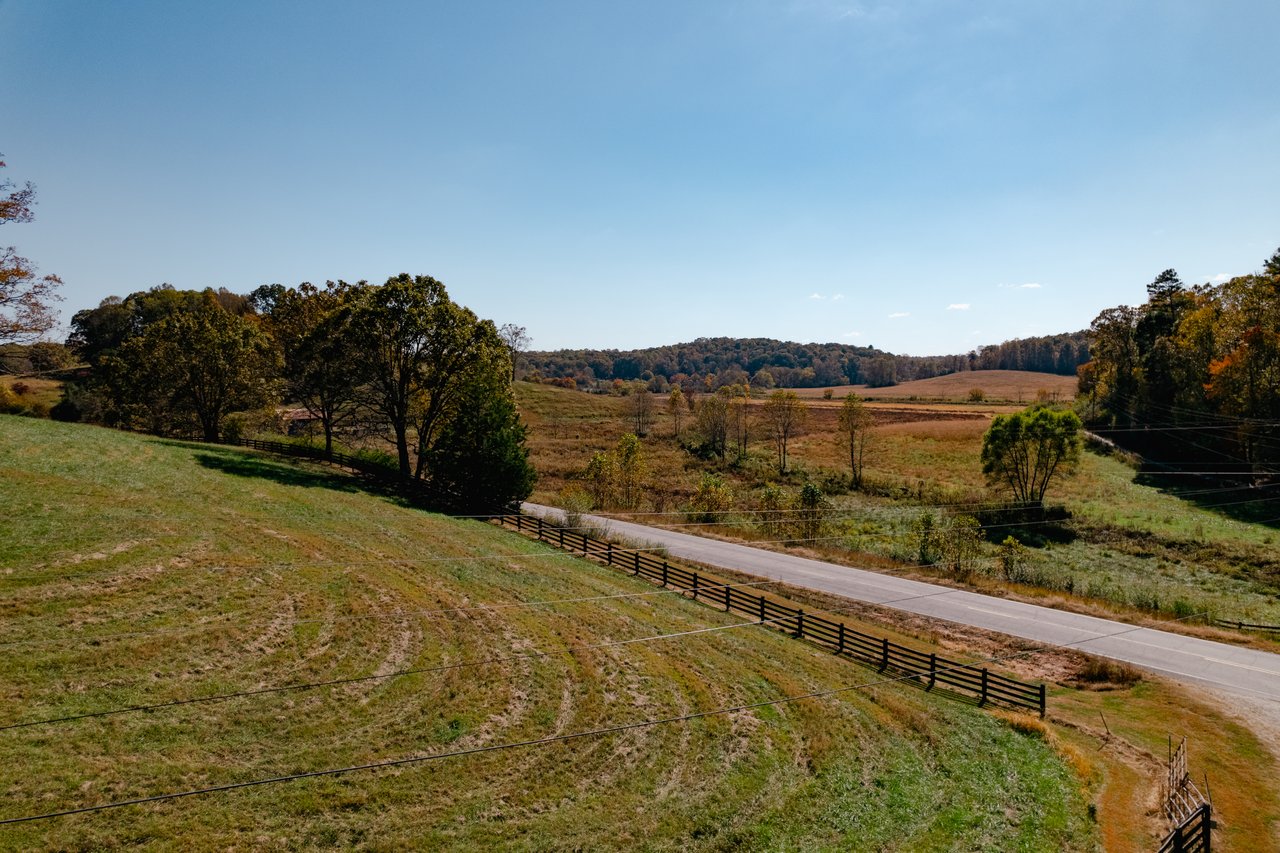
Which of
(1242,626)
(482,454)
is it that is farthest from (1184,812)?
(482,454)

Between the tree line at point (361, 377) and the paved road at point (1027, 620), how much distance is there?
39.7ft

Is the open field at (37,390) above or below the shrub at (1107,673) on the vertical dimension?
above

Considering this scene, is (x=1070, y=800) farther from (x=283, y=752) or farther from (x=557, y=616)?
(x=283, y=752)

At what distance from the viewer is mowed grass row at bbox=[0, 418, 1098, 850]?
37.9 ft

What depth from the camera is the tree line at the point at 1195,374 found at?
53844 mm

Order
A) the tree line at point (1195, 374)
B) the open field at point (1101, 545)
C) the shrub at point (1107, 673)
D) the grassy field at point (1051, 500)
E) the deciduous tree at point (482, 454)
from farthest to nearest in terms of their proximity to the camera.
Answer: the tree line at point (1195, 374) → the deciduous tree at point (482, 454) → the grassy field at point (1051, 500) → the shrub at point (1107, 673) → the open field at point (1101, 545)

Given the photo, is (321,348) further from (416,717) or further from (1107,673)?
(1107,673)

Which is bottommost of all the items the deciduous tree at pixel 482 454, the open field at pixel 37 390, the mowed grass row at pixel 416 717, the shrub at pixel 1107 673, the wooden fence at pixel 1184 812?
the shrub at pixel 1107 673

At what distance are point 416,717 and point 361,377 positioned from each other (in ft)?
107

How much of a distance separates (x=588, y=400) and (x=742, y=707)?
114 meters

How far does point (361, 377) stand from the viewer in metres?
42.8

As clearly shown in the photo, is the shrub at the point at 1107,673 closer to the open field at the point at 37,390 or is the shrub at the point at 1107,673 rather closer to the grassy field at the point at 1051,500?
the grassy field at the point at 1051,500

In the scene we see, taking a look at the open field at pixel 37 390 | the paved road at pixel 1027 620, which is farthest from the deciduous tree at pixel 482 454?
the open field at pixel 37 390

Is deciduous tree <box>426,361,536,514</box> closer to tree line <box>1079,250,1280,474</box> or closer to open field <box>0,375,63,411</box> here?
open field <box>0,375,63,411</box>
